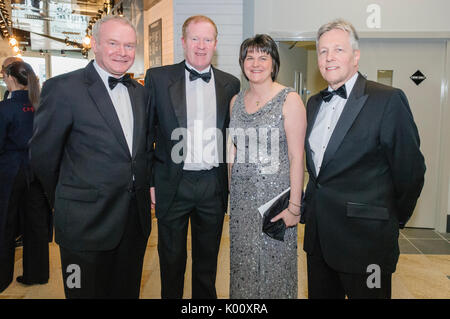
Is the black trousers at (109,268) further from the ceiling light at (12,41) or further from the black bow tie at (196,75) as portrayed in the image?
the ceiling light at (12,41)

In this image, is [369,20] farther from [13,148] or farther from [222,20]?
[13,148]

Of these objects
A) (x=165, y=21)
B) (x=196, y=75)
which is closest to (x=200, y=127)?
(x=196, y=75)

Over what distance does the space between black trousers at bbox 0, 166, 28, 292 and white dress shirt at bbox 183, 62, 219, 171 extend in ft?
5.39

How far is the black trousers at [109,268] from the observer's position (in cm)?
187

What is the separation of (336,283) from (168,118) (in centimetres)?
135

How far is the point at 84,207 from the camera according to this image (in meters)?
1.83

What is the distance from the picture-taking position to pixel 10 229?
3008 millimetres

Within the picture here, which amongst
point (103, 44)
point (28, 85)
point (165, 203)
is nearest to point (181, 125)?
point (165, 203)

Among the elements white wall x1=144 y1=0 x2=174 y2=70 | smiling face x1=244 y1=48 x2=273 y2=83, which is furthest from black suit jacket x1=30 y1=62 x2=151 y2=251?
white wall x1=144 y1=0 x2=174 y2=70

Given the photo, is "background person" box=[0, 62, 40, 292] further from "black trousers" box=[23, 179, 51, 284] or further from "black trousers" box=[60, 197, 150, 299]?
"black trousers" box=[60, 197, 150, 299]

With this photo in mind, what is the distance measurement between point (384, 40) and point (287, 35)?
1245 millimetres

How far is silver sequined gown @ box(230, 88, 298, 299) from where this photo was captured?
2.07 meters

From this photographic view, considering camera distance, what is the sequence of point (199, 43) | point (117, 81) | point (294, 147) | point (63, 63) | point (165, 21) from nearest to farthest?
1. point (117, 81)
2. point (294, 147)
3. point (199, 43)
4. point (165, 21)
5. point (63, 63)

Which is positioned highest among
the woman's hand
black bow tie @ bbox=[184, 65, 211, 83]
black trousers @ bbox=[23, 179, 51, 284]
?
black bow tie @ bbox=[184, 65, 211, 83]
